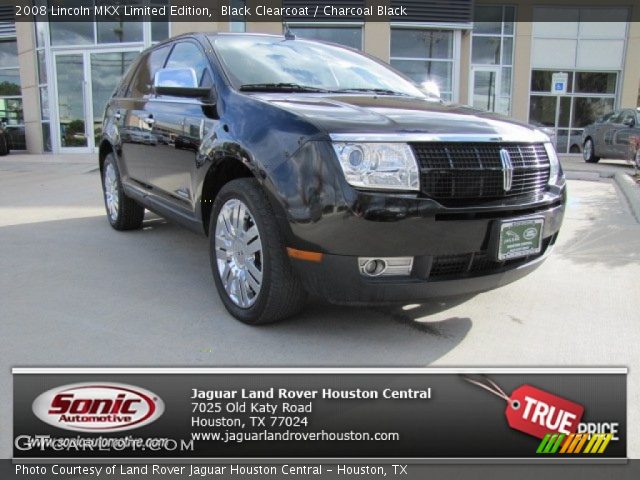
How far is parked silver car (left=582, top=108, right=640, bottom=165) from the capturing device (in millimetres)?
13179

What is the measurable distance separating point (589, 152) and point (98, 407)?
50.0ft

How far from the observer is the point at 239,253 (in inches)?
129

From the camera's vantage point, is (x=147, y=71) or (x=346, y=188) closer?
(x=346, y=188)

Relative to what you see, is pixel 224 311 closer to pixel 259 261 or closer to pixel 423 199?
pixel 259 261

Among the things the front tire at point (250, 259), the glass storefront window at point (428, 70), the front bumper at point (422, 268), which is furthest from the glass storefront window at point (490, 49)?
the front bumper at point (422, 268)

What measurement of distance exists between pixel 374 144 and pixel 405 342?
108 centimetres

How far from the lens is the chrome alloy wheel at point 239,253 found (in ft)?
10.3

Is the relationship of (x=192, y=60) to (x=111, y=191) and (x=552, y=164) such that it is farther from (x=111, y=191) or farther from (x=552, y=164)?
(x=552, y=164)

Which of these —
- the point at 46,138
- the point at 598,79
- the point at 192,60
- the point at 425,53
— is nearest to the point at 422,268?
the point at 192,60

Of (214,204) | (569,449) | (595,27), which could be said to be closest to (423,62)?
(595,27)

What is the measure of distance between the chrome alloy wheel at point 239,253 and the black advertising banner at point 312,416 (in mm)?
763

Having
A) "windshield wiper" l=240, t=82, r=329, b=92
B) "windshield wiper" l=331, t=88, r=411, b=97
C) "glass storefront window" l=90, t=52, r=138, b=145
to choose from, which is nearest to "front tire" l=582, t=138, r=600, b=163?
"glass storefront window" l=90, t=52, r=138, b=145

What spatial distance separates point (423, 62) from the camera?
16.9m

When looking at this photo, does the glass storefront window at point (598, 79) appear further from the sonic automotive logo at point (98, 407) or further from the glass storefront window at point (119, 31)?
the sonic automotive logo at point (98, 407)
